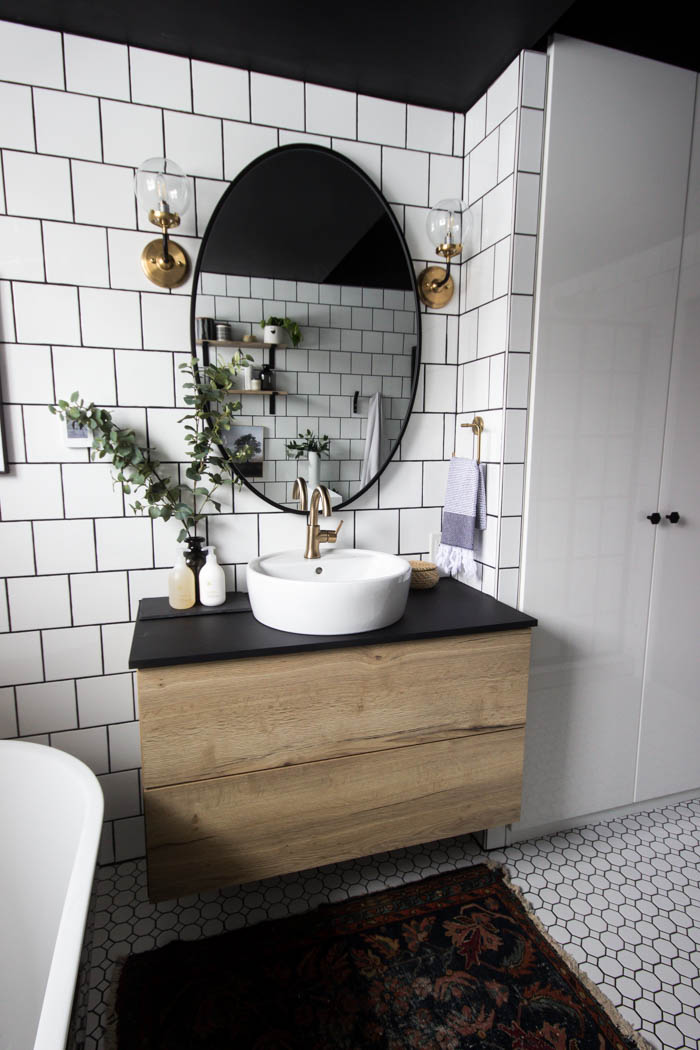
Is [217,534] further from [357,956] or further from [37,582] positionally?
[357,956]

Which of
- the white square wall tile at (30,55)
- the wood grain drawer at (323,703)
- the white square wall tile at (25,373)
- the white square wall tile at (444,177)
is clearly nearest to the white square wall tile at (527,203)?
the white square wall tile at (444,177)

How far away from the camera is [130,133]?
4.98ft

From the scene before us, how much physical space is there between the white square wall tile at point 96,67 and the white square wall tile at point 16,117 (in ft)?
0.38

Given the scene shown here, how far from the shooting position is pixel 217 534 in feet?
5.68

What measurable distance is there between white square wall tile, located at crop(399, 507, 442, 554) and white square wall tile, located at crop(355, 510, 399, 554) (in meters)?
0.02

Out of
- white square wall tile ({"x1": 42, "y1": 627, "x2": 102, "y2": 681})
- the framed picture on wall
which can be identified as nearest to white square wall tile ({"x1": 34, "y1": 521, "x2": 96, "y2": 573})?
white square wall tile ({"x1": 42, "y1": 627, "x2": 102, "y2": 681})

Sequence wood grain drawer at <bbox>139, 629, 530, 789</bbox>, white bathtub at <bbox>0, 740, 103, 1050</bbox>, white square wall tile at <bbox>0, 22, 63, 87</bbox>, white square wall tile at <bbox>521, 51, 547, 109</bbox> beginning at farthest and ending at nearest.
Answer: white square wall tile at <bbox>521, 51, 547, 109</bbox> → white square wall tile at <bbox>0, 22, 63, 87</bbox> → wood grain drawer at <bbox>139, 629, 530, 789</bbox> → white bathtub at <bbox>0, 740, 103, 1050</bbox>

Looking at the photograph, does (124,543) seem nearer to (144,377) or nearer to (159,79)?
(144,377)

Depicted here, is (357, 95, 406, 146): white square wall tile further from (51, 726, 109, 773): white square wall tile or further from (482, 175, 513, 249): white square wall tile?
(51, 726, 109, 773): white square wall tile

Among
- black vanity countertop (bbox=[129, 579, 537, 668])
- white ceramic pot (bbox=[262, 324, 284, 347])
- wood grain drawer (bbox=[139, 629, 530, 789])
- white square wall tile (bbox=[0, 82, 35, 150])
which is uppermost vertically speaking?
white square wall tile (bbox=[0, 82, 35, 150])

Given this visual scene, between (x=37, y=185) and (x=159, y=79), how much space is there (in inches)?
16.9

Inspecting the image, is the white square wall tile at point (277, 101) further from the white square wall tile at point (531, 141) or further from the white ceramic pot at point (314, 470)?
the white ceramic pot at point (314, 470)

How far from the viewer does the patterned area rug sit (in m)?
1.24

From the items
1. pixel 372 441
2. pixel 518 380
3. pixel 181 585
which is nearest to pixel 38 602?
pixel 181 585
